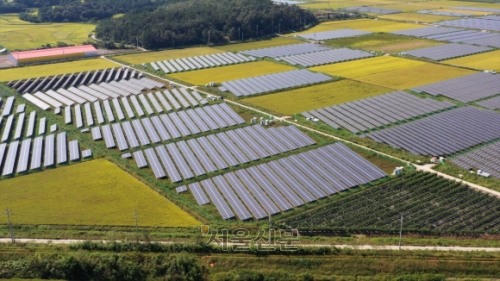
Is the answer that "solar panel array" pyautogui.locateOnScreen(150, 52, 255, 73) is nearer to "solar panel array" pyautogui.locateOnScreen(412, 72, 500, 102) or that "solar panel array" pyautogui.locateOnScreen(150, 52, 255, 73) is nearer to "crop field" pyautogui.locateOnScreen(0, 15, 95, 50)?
"crop field" pyautogui.locateOnScreen(0, 15, 95, 50)

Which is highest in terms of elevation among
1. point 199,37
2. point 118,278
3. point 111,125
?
point 199,37

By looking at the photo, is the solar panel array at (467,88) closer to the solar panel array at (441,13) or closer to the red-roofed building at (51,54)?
the red-roofed building at (51,54)

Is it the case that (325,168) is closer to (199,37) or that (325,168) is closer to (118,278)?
(118,278)

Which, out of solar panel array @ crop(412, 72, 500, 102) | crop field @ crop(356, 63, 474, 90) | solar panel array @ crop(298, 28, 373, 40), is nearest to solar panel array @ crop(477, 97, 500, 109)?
solar panel array @ crop(412, 72, 500, 102)

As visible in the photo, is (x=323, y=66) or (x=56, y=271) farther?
(x=323, y=66)

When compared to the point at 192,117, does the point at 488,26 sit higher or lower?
higher

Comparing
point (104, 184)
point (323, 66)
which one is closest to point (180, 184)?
point (104, 184)
